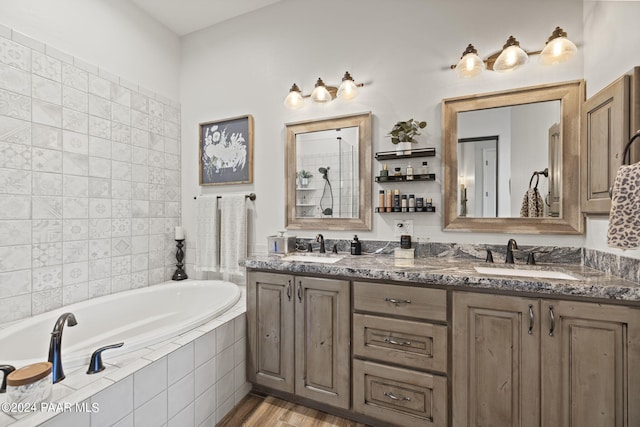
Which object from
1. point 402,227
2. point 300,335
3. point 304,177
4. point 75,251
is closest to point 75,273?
point 75,251

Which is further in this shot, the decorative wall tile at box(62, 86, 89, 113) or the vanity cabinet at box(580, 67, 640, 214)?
the decorative wall tile at box(62, 86, 89, 113)

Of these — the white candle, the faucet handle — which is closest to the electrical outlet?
the faucet handle

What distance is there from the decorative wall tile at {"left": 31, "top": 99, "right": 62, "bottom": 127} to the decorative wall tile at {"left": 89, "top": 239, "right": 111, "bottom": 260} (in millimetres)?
833

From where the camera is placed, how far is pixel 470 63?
5.51ft

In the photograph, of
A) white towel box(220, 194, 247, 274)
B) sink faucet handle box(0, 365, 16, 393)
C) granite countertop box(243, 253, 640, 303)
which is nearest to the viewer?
sink faucet handle box(0, 365, 16, 393)

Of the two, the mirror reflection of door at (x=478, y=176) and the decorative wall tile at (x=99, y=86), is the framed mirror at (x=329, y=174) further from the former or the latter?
the decorative wall tile at (x=99, y=86)

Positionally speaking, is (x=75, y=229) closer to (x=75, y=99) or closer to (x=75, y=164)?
(x=75, y=164)

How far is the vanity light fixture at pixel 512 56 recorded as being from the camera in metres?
1.53

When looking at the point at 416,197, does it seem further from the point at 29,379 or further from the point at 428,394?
the point at 29,379

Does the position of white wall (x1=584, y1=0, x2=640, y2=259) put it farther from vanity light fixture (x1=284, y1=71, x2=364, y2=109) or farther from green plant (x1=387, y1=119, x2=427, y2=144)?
vanity light fixture (x1=284, y1=71, x2=364, y2=109)

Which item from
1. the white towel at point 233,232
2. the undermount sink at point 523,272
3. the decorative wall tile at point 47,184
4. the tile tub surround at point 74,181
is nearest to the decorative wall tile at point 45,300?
the tile tub surround at point 74,181

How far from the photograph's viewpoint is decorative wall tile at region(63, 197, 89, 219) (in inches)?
75.3

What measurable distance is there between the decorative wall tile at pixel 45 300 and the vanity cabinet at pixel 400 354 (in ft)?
6.43

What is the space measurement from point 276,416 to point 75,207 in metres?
1.93
